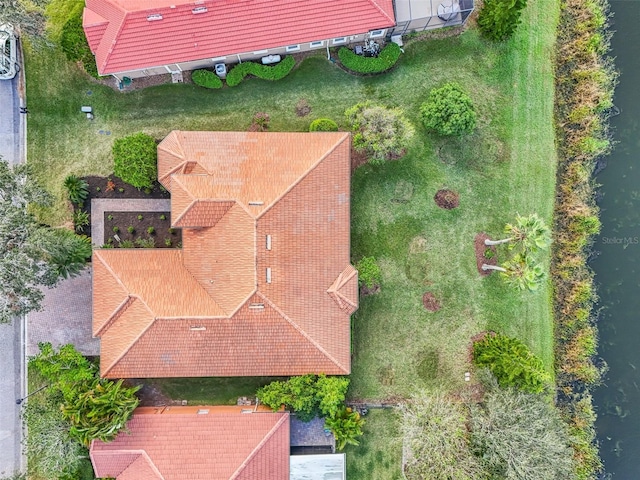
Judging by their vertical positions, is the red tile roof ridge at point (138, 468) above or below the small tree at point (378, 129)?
below

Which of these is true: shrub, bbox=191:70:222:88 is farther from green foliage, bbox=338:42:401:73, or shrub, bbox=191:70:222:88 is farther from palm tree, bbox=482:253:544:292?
palm tree, bbox=482:253:544:292

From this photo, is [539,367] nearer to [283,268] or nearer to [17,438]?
[283,268]

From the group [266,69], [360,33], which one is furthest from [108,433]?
[360,33]

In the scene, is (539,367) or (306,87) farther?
(306,87)

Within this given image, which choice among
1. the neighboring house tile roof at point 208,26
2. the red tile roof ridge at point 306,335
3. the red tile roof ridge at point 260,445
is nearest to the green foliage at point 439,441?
the red tile roof ridge at point 306,335

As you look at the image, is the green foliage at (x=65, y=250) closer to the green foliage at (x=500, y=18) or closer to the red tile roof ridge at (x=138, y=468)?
the red tile roof ridge at (x=138, y=468)

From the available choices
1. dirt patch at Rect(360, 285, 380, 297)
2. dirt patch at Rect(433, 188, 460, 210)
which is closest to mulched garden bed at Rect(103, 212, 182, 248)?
dirt patch at Rect(360, 285, 380, 297)

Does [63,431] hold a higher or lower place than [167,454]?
higher

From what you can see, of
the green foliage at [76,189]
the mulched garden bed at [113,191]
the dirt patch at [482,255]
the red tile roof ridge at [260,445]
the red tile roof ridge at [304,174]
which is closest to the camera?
the red tile roof ridge at [304,174]
